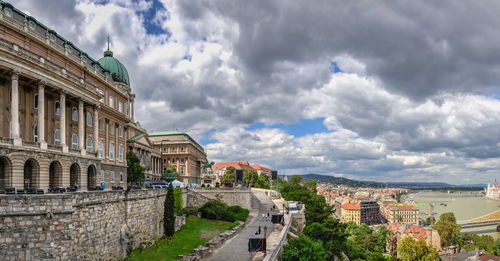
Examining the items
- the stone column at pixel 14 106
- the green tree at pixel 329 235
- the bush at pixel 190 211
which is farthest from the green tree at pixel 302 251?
the stone column at pixel 14 106

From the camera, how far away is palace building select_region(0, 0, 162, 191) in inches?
1284

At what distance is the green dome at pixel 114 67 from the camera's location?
225ft

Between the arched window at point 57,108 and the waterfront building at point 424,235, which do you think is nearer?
the arched window at point 57,108

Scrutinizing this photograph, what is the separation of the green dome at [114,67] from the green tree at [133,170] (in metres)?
14.1

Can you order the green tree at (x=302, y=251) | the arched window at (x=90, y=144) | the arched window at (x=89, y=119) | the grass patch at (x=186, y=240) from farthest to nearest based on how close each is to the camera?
the arched window at (x=89, y=119), the arched window at (x=90, y=144), the green tree at (x=302, y=251), the grass patch at (x=186, y=240)

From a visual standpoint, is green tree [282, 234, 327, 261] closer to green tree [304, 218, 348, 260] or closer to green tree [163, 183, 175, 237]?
green tree [163, 183, 175, 237]

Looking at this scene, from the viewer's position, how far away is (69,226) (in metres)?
23.8

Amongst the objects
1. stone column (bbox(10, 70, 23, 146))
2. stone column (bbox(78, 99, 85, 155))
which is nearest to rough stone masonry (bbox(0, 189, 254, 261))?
stone column (bbox(10, 70, 23, 146))

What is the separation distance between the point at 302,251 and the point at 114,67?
50244mm

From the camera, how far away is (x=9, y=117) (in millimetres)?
34438

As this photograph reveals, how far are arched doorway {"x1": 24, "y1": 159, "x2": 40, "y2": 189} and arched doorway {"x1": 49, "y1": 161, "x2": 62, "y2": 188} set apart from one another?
2.89 metres

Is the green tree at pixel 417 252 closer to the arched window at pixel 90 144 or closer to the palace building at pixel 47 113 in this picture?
the palace building at pixel 47 113

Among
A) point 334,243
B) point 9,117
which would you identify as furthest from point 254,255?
point 334,243

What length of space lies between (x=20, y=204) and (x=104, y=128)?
33127 millimetres
